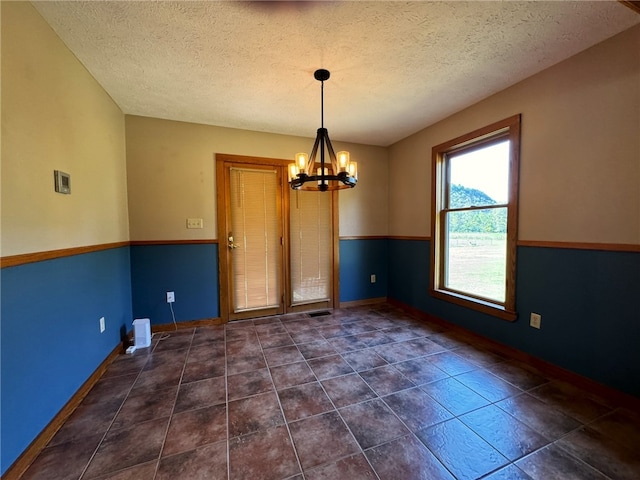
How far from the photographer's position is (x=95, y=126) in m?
2.15

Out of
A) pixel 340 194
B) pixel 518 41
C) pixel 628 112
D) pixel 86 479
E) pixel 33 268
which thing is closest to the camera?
pixel 86 479

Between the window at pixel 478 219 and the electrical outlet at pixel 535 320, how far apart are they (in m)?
0.13

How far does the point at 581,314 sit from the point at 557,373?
51 centimetres

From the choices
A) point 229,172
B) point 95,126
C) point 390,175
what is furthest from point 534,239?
point 95,126

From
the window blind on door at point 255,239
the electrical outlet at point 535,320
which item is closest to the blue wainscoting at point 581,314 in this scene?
the electrical outlet at point 535,320

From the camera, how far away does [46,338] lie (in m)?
1.48

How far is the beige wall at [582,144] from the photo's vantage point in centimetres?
164

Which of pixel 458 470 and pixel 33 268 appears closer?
pixel 458 470

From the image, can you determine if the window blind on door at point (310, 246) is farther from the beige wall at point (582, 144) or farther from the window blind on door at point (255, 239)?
the beige wall at point (582, 144)

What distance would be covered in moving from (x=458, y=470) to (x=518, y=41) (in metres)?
2.64

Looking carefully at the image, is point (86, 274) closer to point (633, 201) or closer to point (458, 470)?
point (458, 470)

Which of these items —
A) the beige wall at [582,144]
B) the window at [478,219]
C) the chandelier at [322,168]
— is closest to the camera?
the beige wall at [582,144]

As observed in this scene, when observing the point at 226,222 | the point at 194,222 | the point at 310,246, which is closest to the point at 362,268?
the point at 310,246

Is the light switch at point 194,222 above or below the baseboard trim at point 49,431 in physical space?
above
